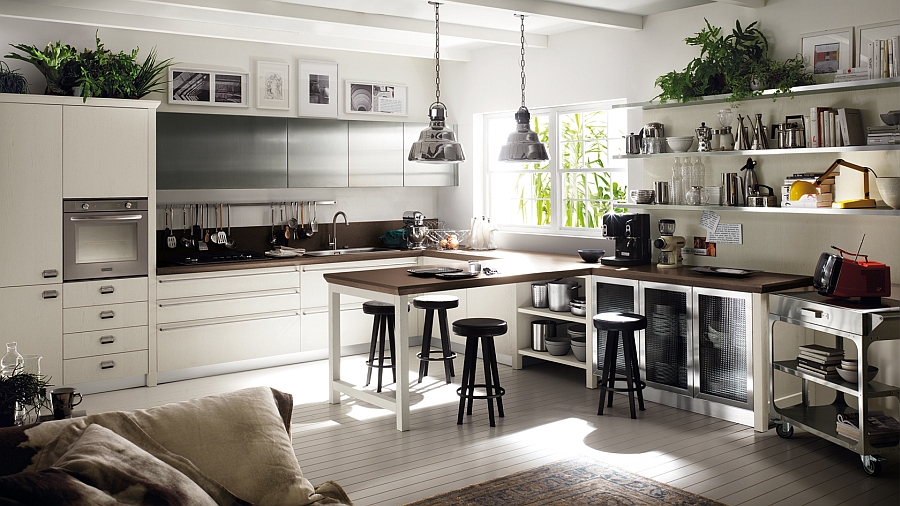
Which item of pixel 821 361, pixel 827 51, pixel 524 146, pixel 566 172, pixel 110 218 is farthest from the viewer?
pixel 566 172

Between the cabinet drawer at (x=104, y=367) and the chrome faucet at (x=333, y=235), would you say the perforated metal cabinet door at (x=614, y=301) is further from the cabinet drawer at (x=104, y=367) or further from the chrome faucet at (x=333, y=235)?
the cabinet drawer at (x=104, y=367)

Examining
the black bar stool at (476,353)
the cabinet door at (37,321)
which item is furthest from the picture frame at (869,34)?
the cabinet door at (37,321)

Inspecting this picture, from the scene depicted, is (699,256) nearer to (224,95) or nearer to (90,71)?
(224,95)

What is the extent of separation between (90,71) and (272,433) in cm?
416

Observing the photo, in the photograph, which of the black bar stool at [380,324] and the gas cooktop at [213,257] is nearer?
the black bar stool at [380,324]

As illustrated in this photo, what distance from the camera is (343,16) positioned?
5883mm

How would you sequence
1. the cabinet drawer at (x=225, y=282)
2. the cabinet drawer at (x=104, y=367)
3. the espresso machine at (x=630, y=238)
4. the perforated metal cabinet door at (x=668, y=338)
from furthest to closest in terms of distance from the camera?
the cabinet drawer at (x=225, y=282) < the espresso machine at (x=630, y=238) < the cabinet drawer at (x=104, y=367) < the perforated metal cabinet door at (x=668, y=338)

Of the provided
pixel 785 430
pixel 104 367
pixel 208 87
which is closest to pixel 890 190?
pixel 785 430

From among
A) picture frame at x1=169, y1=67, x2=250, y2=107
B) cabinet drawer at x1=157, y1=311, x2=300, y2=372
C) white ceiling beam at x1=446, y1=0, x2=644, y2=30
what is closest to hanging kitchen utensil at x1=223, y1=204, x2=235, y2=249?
cabinet drawer at x1=157, y1=311, x2=300, y2=372

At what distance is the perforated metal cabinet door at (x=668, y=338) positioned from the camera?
5.27m

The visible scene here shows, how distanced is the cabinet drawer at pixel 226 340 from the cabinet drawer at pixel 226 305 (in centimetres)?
5

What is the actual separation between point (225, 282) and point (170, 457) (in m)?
4.06

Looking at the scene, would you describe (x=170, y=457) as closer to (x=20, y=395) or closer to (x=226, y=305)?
(x=20, y=395)

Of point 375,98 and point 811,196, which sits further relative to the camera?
point 375,98
